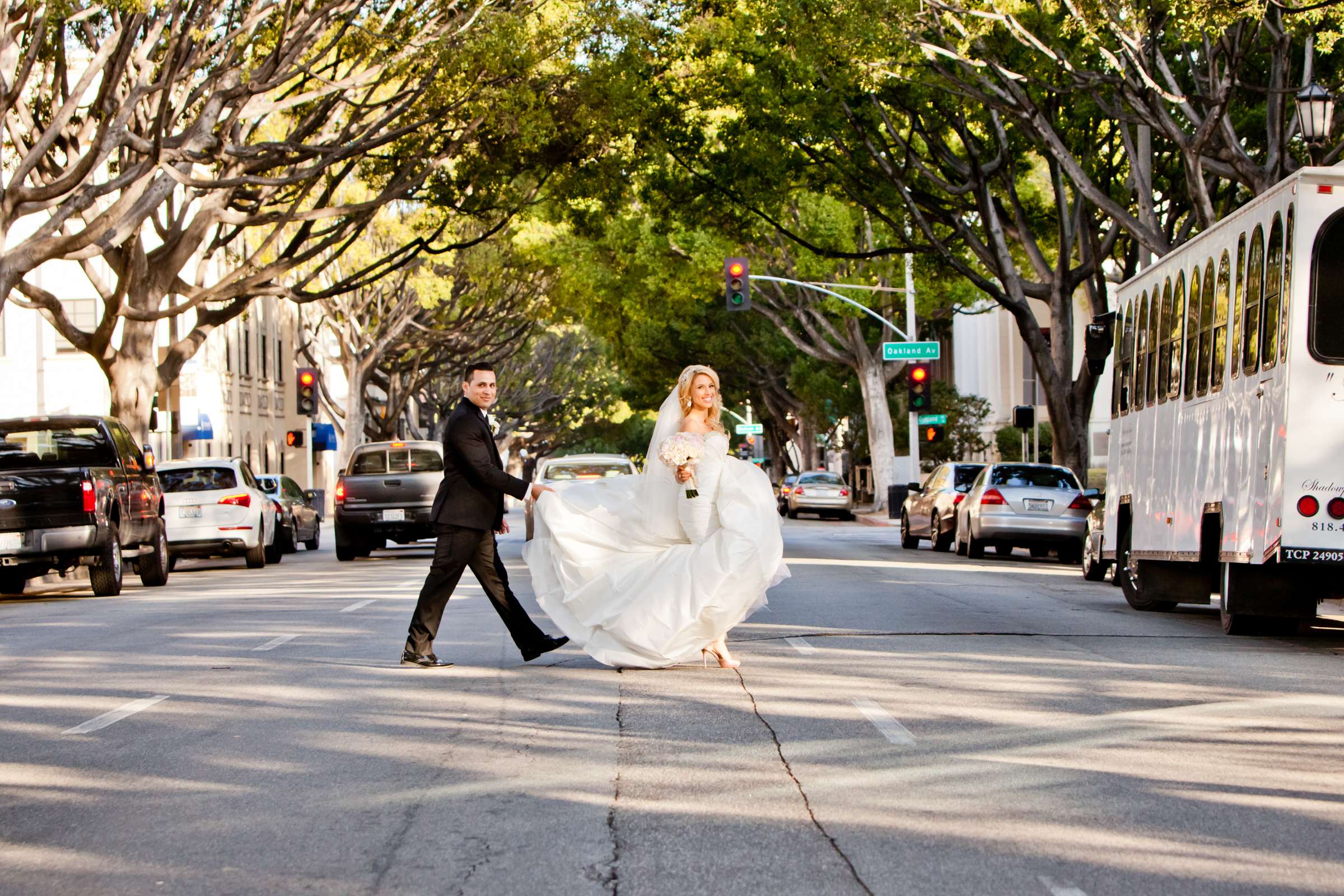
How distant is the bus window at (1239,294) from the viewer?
567 inches

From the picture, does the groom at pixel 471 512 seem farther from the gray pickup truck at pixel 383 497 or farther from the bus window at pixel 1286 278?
the gray pickup truck at pixel 383 497

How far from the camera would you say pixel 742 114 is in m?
33.5

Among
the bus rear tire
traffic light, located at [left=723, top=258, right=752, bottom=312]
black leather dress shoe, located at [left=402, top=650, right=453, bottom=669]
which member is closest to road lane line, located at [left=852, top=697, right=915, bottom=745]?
black leather dress shoe, located at [left=402, top=650, right=453, bottom=669]

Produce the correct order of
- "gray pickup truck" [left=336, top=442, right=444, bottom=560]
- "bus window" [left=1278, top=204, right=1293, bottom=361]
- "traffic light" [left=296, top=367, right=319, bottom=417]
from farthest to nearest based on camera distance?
"traffic light" [left=296, top=367, right=319, bottom=417], "gray pickup truck" [left=336, top=442, right=444, bottom=560], "bus window" [left=1278, top=204, right=1293, bottom=361]

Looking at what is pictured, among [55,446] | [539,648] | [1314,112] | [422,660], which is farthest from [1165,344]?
[55,446]

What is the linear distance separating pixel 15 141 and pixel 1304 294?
71.7 feet

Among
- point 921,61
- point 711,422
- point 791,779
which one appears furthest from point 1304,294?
point 921,61

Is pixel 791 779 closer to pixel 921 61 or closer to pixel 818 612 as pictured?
pixel 818 612

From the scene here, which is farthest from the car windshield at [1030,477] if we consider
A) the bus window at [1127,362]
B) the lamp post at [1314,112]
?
the lamp post at [1314,112]

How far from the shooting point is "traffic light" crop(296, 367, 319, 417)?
42094mm

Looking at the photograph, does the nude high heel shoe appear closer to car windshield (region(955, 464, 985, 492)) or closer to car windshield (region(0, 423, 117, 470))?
car windshield (region(0, 423, 117, 470))

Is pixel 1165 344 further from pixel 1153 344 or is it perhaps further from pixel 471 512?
pixel 471 512

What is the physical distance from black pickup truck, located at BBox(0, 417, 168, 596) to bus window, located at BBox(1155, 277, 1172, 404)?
1178 cm

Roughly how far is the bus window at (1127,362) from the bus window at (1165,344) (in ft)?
4.05
